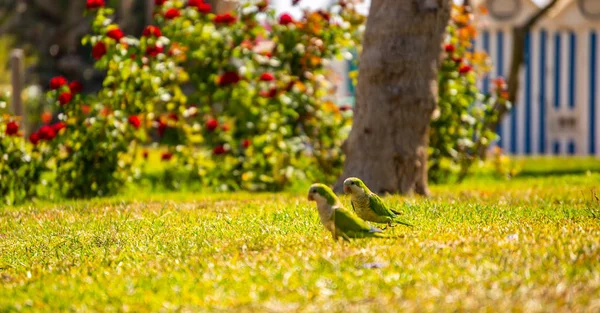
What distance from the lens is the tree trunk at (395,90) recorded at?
8.27 m

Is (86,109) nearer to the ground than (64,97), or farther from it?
nearer to the ground

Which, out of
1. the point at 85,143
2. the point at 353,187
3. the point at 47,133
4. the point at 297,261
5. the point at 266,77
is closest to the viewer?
the point at 297,261

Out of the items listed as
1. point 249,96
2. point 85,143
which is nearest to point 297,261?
point 85,143

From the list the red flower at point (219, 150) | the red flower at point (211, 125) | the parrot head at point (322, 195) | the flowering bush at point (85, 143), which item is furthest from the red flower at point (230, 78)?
the parrot head at point (322, 195)

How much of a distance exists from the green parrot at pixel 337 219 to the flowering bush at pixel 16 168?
14.9 feet

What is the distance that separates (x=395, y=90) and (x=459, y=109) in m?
2.08

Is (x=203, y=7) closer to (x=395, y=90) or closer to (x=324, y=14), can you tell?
(x=324, y=14)

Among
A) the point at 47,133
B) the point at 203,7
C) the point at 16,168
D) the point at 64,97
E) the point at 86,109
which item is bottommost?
the point at 16,168

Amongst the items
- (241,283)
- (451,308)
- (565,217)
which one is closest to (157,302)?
(241,283)

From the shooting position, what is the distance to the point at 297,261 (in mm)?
4340

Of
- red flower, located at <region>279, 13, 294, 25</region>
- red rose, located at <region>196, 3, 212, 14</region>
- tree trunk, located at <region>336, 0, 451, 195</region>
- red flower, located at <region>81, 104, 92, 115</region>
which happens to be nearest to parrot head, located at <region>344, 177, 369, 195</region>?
tree trunk, located at <region>336, 0, 451, 195</region>

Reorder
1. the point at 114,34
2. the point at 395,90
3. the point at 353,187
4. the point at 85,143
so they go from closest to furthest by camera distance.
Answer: the point at 353,187 < the point at 395,90 < the point at 114,34 < the point at 85,143

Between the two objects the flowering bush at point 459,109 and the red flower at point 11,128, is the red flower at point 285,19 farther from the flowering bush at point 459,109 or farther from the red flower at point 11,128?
the red flower at point 11,128

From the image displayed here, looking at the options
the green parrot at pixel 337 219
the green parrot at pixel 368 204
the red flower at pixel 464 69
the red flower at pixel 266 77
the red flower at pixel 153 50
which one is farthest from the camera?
the red flower at pixel 464 69
